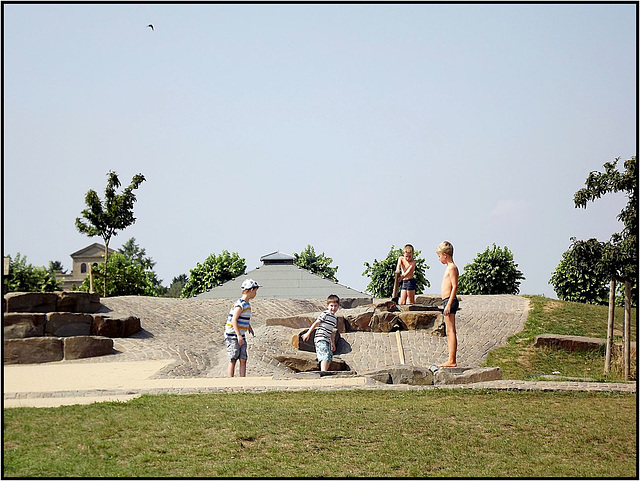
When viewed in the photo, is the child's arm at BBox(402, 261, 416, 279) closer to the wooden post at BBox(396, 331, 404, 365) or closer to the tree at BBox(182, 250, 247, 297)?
the wooden post at BBox(396, 331, 404, 365)

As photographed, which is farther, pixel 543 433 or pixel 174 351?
pixel 174 351

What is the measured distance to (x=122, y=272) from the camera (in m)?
30.7

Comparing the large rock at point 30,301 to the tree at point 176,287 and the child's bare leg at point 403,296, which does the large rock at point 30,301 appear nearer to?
the child's bare leg at point 403,296

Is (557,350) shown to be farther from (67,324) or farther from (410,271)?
(67,324)

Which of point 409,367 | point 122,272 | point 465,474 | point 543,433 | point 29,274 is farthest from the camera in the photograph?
point 29,274

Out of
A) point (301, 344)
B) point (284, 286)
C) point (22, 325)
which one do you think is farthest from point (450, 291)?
point (284, 286)

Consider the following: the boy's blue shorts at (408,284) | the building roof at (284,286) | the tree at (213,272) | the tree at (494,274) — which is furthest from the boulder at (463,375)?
the tree at (213,272)

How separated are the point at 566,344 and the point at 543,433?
1020 cm

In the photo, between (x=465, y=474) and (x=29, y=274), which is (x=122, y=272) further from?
(x=465, y=474)

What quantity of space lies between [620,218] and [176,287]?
201 ft

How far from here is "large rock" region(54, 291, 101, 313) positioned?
62.7 feet

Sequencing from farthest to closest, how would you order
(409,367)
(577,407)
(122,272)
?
1. (122,272)
2. (409,367)
3. (577,407)

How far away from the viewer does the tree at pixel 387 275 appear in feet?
108

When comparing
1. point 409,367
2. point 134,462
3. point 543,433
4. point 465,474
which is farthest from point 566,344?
point 134,462
